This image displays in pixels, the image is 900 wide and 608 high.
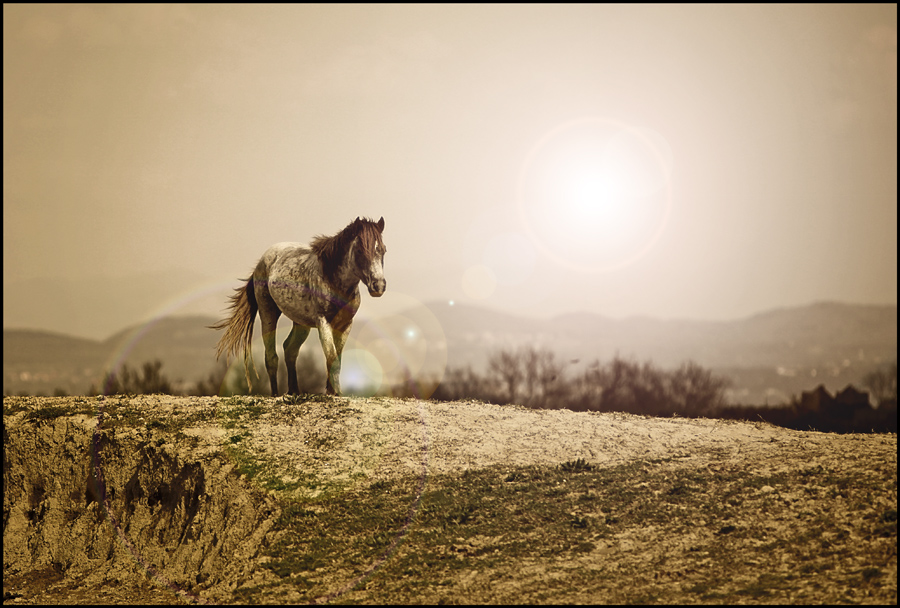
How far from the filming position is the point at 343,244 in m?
12.6

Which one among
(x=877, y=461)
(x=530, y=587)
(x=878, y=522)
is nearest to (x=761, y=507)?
(x=878, y=522)

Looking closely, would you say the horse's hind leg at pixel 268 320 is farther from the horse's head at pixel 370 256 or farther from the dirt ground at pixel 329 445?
the horse's head at pixel 370 256

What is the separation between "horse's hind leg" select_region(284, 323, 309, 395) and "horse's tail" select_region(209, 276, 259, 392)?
65.4 inches

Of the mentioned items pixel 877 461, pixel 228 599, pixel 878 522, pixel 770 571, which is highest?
pixel 877 461

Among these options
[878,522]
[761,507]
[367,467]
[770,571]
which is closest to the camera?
[770,571]

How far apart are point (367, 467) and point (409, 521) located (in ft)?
Answer: 5.92

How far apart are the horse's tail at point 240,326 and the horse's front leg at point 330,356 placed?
9.29ft

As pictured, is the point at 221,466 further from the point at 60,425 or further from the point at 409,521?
the point at 60,425

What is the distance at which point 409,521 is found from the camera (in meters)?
8.79

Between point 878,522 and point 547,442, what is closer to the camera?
point 878,522

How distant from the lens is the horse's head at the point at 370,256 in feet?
39.5

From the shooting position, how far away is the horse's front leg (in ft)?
41.1

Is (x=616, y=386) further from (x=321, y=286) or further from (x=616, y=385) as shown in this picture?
(x=321, y=286)

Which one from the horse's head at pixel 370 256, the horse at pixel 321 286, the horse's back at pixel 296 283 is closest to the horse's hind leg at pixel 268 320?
the horse at pixel 321 286
